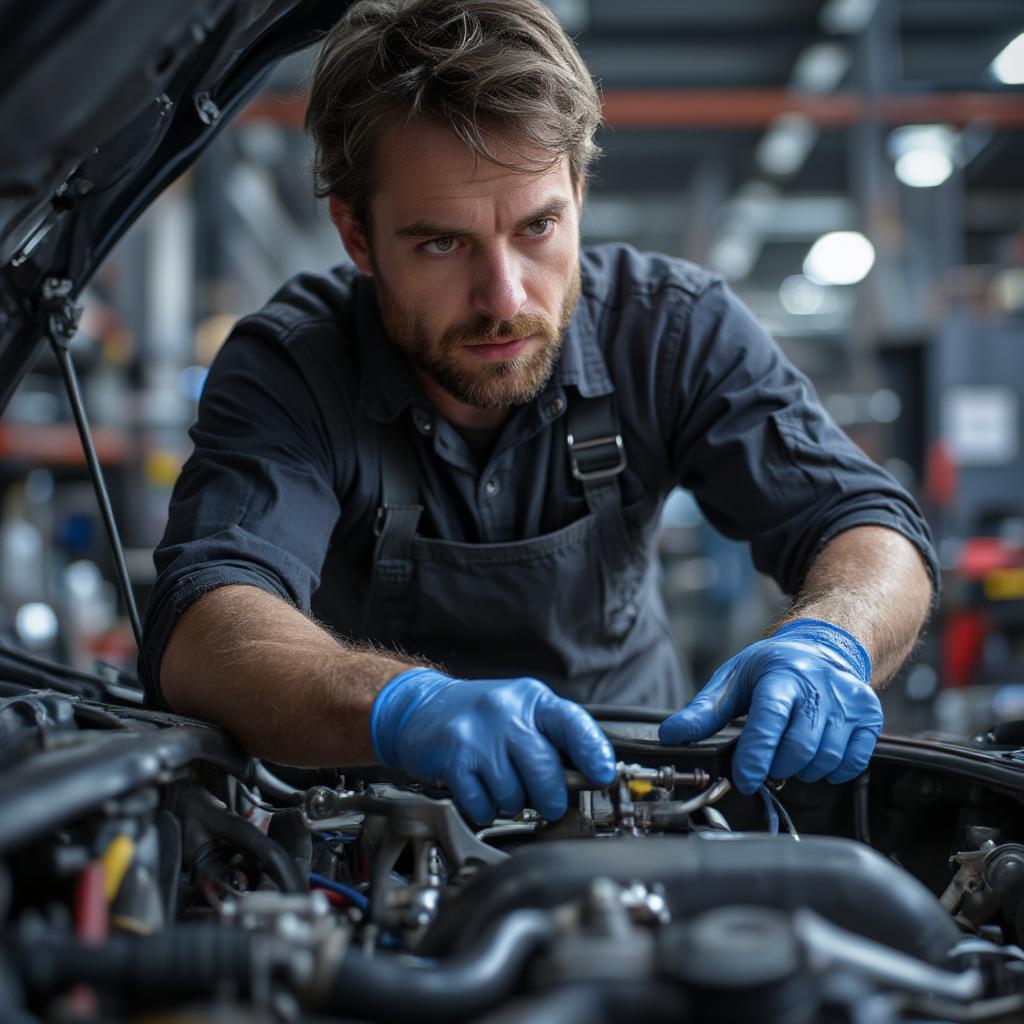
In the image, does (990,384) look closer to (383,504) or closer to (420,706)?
(383,504)

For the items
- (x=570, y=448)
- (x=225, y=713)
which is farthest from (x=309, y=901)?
(x=570, y=448)

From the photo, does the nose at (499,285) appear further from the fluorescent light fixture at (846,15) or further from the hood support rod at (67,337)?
the fluorescent light fixture at (846,15)

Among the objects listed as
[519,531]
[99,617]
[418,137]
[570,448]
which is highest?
[418,137]

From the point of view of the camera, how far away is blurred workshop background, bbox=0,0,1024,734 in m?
4.68

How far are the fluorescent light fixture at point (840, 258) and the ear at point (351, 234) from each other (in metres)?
10.0

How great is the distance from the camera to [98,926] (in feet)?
2.33

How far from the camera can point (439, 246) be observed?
1.42 m

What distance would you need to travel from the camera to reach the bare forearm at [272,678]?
3.55 ft

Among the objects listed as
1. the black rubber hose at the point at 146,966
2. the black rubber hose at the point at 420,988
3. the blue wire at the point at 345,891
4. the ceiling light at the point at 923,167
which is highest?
the ceiling light at the point at 923,167

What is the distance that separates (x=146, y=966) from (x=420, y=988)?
0.14 m

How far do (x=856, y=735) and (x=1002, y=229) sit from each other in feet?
34.3

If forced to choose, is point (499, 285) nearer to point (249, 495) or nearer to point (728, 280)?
point (249, 495)

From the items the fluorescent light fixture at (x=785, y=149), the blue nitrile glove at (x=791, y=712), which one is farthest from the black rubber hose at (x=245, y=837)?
the fluorescent light fixture at (x=785, y=149)

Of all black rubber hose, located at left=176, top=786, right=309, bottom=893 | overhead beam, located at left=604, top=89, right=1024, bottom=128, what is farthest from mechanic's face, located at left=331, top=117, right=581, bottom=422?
overhead beam, located at left=604, top=89, right=1024, bottom=128
